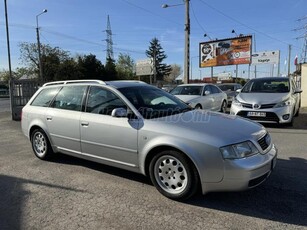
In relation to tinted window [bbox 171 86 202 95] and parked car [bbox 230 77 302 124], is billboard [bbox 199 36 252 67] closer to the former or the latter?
tinted window [bbox 171 86 202 95]


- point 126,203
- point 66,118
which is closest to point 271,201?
point 126,203

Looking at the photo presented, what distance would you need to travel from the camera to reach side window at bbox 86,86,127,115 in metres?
4.57

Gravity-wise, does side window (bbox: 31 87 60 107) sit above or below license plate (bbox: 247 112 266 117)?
above

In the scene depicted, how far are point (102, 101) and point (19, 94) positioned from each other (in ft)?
34.2

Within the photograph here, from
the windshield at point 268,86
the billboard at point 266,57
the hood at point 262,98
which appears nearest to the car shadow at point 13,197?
the hood at point 262,98

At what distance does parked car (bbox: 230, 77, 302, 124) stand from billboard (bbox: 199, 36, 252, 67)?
1876cm

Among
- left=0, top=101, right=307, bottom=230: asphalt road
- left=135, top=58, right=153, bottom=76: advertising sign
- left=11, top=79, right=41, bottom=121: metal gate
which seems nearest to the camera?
left=0, top=101, right=307, bottom=230: asphalt road

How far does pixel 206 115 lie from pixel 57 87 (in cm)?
299

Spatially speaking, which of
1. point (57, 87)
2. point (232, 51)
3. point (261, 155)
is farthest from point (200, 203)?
point (232, 51)

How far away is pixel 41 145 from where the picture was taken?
19.2 feet

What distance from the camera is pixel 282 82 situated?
992cm

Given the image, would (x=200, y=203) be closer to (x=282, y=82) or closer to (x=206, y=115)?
(x=206, y=115)

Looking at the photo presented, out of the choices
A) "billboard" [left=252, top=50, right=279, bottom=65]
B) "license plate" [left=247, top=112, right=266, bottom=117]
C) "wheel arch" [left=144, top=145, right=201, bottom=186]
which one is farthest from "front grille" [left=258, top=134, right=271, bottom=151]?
"billboard" [left=252, top=50, right=279, bottom=65]

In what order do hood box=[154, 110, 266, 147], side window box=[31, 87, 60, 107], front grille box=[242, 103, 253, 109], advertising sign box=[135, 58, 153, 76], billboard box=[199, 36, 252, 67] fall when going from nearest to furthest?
1. hood box=[154, 110, 266, 147]
2. side window box=[31, 87, 60, 107]
3. front grille box=[242, 103, 253, 109]
4. billboard box=[199, 36, 252, 67]
5. advertising sign box=[135, 58, 153, 76]
